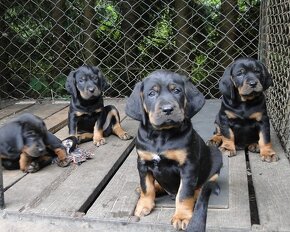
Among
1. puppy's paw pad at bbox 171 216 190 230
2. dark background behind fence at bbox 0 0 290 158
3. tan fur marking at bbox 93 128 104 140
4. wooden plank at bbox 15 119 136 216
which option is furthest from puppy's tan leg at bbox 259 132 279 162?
dark background behind fence at bbox 0 0 290 158

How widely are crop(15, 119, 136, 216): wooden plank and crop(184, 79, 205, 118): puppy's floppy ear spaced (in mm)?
795

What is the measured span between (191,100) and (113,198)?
0.74 m

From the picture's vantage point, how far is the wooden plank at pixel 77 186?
2.69 meters

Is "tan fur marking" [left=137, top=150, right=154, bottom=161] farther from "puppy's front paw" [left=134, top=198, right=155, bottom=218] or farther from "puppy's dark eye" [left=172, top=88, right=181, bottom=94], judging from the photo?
"puppy's dark eye" [left=172, top=88, right=181, bottom=94]

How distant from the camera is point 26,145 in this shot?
3270 millimetres

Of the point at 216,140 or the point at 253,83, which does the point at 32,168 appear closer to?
the point at 216,140

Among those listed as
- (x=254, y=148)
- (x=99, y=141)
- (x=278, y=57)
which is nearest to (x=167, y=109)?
(x=254, y=148)

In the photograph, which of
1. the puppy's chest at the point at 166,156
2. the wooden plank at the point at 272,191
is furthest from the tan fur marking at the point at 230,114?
the puppy's chest at the point at 166,156

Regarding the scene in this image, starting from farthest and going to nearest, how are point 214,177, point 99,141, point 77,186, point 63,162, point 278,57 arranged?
point 278,57, point 99,141, point 63,162, point 77,186, point 214,177

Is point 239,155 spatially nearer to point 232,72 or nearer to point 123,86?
point 232,72

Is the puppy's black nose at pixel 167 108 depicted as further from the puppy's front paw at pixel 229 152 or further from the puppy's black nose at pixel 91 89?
the puppy's black nose at pixel 91 89

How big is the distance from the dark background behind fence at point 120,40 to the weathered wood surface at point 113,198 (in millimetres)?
2563

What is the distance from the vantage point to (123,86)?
20.7ft

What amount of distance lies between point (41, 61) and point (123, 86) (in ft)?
3.81
